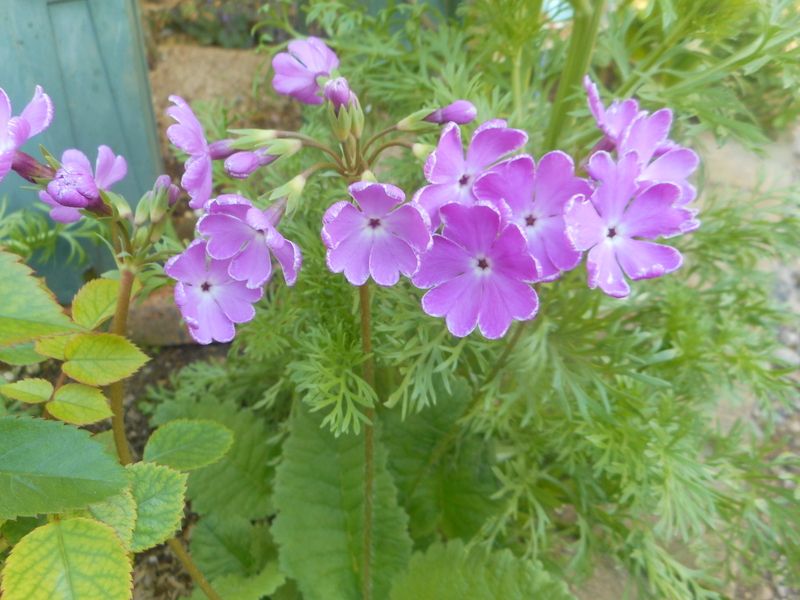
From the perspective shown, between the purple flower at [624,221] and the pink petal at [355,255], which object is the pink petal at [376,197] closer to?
the pink petal at [355,255]

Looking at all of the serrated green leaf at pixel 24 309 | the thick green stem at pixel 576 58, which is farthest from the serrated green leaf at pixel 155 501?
the thick green stem at pixel 576 58

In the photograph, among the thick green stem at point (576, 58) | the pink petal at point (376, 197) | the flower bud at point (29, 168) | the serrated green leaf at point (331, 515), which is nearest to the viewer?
the pink petal at point (376, 197)

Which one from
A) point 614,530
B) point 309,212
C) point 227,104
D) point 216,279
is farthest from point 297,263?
point 227,104

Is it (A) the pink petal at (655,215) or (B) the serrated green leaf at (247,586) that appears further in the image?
(B) the serrated green leaf at (247,586)

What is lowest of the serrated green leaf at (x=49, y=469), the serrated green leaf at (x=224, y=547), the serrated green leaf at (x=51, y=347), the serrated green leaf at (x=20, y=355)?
the serrated green leaf at (x=224, y=547)

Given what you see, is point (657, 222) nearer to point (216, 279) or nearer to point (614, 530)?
point (216, 279)

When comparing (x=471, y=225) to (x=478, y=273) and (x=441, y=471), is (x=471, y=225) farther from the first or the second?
(x=441, y=471)

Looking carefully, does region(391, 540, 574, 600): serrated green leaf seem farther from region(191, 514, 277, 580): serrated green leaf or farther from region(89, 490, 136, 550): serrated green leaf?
region(89, 490, 136, 550): serrated green leaf

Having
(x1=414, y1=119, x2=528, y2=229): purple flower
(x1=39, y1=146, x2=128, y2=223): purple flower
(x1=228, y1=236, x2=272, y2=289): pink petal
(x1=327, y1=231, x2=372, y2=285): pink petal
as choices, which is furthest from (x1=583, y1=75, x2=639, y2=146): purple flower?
(x1=39, y1=146, x2=128, y2=223): purple flower
